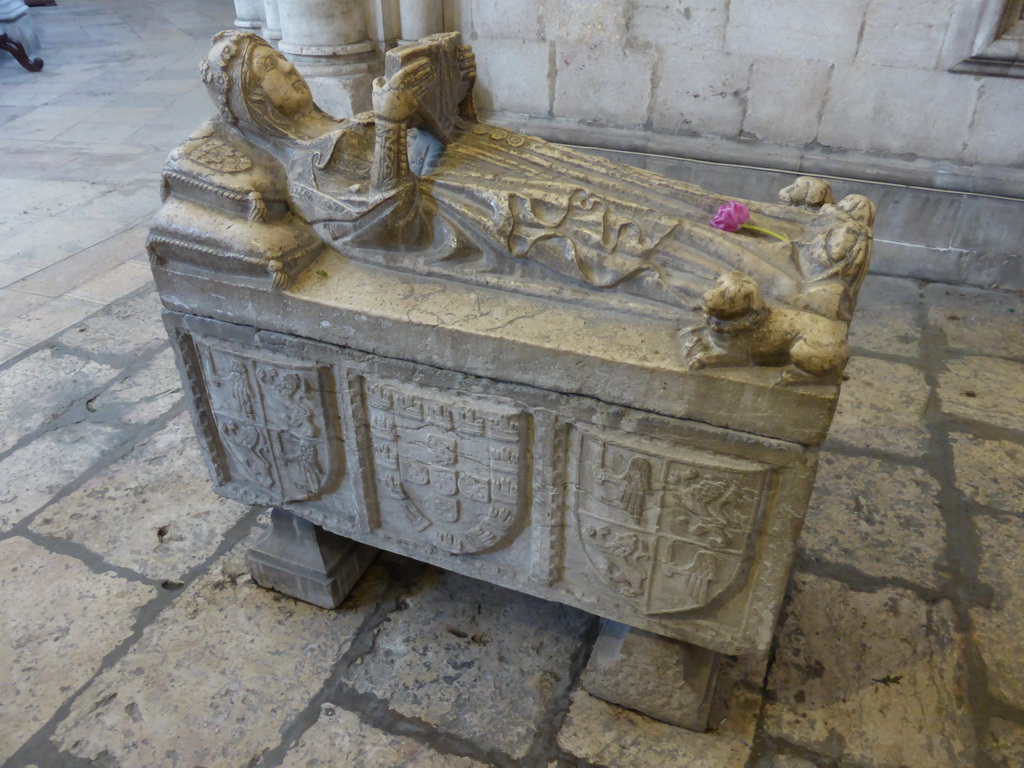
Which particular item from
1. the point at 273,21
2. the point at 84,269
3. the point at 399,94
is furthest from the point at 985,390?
the point at 84,269

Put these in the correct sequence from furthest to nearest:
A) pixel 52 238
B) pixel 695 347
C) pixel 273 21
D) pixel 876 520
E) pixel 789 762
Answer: pixel 52 238, pixel 273 21, pixel 876 520, pixel 789 762, pixel 695 347

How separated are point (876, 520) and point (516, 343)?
166 centimetres

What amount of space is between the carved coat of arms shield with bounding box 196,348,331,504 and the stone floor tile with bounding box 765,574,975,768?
53.6 inches

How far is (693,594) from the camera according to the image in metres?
1.73

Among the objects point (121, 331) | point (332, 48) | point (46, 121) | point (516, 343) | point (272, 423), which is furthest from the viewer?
point (46, 121)

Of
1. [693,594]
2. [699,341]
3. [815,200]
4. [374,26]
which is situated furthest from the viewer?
[374,26]

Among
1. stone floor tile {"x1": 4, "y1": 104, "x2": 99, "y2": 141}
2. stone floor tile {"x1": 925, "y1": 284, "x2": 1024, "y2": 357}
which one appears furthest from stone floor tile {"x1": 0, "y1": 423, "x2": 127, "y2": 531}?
stone floor tile {"x1": 4, "y1": 104, "x2": 99, "y2": 141}

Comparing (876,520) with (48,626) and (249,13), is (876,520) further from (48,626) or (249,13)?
(249,13)

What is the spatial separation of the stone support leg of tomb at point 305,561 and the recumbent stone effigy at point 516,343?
0.21 m

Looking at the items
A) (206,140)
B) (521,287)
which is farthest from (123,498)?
(521,287)

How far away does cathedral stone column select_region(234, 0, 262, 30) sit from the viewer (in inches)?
209

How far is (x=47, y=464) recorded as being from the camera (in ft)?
9.48

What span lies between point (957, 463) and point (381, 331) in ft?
7.46

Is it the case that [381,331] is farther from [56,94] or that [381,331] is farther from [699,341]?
[56,94]
